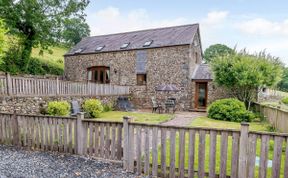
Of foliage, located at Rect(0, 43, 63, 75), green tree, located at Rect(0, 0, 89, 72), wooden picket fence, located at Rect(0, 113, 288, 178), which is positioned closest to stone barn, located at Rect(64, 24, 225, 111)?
green tree, located at Rect(0, 0, 89, 72)

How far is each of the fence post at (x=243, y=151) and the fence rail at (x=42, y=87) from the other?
30.3 feet

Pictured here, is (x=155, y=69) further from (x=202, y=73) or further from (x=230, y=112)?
(x=230, y=112)

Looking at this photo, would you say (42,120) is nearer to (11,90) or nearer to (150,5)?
(11,90)

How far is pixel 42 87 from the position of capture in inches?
432

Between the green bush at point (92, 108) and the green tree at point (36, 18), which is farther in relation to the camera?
the green tree at point (36, 18)

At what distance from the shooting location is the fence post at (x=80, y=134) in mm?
5047

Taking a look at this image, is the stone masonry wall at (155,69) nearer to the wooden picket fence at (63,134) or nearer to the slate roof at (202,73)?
the slate roof at (202,73)

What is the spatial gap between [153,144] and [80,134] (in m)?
1.76

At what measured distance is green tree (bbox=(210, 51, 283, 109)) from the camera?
13375 millimetres

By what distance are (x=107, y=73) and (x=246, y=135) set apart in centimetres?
1774

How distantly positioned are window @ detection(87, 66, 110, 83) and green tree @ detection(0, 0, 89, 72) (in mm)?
4232

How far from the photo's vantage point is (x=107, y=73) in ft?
67.5

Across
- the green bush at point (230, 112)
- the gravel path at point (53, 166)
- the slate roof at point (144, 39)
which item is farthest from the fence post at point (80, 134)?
the slate roof at point (144, 39)

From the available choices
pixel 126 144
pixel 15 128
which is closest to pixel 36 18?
pixel 15 128
